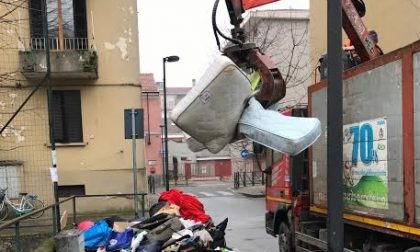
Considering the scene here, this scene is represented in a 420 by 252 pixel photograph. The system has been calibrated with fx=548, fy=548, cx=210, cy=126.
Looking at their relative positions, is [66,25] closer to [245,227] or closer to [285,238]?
[245,227]

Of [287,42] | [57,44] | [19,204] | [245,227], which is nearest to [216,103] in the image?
[245,227]

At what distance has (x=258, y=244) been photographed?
40.3ft

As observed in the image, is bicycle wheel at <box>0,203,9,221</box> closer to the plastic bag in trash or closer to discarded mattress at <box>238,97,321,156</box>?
the plastic bag in trash

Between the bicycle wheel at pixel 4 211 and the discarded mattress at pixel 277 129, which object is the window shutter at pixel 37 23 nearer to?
the bicycle wheel at pixel 4 211

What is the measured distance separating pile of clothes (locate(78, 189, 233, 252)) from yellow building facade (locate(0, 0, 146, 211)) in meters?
7.60

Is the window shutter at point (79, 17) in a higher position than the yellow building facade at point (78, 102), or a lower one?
higher

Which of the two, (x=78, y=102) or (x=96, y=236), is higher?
(x=78, y=102)

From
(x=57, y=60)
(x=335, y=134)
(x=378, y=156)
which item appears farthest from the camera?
(x=57, y=60)

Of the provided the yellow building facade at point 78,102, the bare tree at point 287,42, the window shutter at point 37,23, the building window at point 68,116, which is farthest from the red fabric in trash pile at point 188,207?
the bare tree at point 287,42

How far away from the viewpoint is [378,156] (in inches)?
239

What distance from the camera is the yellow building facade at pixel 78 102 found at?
17078 mm

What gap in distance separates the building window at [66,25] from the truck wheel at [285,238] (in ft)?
34.4

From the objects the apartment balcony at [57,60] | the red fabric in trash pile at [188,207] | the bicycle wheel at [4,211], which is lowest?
the bicycle wheel at [4,211]

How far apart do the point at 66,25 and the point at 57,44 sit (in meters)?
0.79
